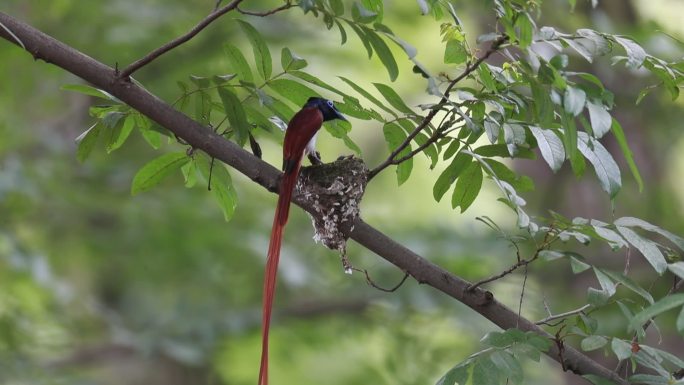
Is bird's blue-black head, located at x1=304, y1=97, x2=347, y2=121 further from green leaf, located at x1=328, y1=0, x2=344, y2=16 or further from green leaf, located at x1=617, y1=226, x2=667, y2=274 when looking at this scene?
green leaf, located at x1=617, y1=226, x2=667, y2=274

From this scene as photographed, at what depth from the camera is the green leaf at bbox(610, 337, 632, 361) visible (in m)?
1.79

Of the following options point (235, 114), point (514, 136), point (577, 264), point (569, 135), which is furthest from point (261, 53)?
point (577, 264)

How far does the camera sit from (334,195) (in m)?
2.27

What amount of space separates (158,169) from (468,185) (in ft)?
2.55

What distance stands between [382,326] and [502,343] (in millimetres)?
4556

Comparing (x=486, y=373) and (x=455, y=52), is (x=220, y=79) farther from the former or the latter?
(x=486, y=373)

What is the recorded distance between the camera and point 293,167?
6.91 feet

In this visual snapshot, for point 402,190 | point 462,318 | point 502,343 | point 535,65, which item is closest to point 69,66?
point 535,65

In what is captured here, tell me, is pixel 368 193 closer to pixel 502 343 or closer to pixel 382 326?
pixel 382 326

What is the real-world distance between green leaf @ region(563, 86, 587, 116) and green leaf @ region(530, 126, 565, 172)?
23 cm

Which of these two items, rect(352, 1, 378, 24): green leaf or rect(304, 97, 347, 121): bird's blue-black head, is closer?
rect(352, 1, 378, 24): green leaf

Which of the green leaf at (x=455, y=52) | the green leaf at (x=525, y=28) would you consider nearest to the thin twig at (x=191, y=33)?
the green leaf at (x=455, y=52)

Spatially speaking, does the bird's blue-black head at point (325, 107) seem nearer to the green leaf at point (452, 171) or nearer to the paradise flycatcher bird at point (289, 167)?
the paradise flycatcher bird at point (289, 167)

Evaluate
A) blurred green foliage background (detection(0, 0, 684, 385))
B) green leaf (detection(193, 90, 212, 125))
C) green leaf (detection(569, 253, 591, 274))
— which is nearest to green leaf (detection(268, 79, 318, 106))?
green leaf (detection(193, 90, 212, 125))
